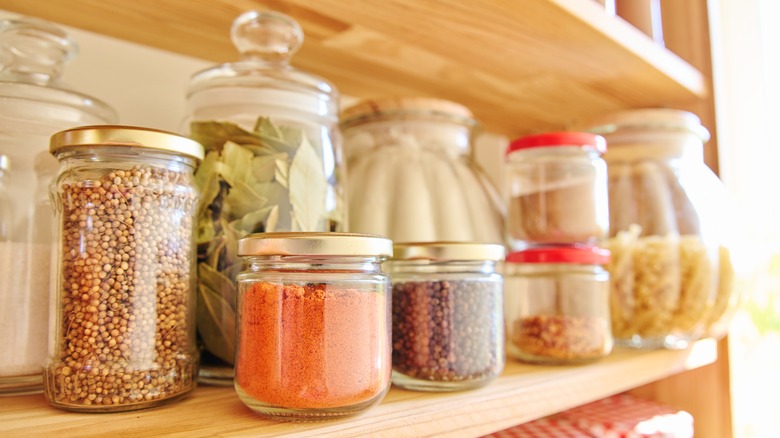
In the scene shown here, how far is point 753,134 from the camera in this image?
87cm

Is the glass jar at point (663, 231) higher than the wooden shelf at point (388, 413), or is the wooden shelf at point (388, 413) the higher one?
the glass jar at point (663, 231)

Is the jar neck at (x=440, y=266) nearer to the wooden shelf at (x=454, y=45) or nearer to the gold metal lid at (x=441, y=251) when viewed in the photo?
the gold metal lid at (x=441, y=251)

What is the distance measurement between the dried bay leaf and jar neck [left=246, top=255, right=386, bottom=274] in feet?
0.28

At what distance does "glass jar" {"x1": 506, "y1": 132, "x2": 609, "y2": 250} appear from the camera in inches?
25.4

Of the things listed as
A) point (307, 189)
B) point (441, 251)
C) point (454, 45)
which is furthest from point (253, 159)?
point (454, 45)

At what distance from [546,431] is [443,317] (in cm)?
34

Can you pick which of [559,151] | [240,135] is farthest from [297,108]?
[559,151]

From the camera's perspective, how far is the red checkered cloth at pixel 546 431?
0.69 meters

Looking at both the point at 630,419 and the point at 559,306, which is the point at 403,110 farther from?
the point at 630,419

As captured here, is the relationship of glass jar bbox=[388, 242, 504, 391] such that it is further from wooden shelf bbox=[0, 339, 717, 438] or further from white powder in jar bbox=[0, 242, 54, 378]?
white powder in jar bbox=[0, 242, 54, 378]

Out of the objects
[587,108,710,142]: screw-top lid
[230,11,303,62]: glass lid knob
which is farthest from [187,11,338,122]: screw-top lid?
[587,108,710,142]: screw-top lid

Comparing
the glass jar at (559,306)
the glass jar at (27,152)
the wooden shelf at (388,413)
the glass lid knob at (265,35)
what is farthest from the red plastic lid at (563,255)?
the glass jar at (27,152)

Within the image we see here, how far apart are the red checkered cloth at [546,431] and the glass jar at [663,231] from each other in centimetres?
12

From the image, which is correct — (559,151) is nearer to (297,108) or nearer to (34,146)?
(297,108)
